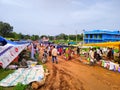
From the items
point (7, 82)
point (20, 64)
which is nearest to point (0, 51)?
point (20, 64)

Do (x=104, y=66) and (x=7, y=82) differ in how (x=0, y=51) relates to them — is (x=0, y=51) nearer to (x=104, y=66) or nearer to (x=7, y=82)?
(x=7, y=82)

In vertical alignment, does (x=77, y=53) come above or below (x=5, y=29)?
below

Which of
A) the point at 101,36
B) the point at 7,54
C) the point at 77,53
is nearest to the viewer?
the point at 7,54

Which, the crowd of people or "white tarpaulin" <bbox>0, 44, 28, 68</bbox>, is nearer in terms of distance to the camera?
"white tarpaulin" <bbox>0, 44, 28, 68</bbox>

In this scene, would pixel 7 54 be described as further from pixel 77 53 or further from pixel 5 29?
pixel 5 29

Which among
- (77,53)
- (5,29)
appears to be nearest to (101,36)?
(77,53)

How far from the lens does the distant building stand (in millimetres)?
54594

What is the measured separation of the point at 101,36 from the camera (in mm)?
55125

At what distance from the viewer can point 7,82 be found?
411 inches

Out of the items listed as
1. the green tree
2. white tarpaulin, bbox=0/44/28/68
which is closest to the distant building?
the green tree

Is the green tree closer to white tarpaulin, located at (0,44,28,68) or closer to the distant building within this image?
the distant building

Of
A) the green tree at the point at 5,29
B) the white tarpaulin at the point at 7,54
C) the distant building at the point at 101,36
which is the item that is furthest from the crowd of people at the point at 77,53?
the green tree at the point at 5,29

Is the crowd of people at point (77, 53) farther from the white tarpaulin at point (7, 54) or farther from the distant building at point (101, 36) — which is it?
the distant building at point (101, 36)

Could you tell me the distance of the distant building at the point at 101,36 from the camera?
179 ft
